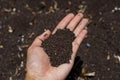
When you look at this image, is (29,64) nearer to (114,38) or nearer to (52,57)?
(52,57)

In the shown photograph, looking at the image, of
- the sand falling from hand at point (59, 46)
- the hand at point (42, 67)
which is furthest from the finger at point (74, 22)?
the hand at point (42, 67)

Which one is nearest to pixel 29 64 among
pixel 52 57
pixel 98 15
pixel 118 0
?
pixel 52 57

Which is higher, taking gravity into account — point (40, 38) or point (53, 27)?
point (40, 38)

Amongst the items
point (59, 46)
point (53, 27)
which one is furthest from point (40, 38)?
point (53, 27)

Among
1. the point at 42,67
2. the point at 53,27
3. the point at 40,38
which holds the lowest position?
the point at 53,27

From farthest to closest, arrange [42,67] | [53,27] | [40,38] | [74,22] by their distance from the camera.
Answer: [53,27] → [74,22] → [40,38] → [42,67]

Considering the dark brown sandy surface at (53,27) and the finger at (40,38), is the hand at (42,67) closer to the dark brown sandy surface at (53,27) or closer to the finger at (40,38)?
the finger at (40,38)

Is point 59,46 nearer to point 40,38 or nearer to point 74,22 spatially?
point 40,38

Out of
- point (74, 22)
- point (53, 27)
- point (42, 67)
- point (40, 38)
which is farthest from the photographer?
point (53, 27)

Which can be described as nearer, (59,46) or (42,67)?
(42,67)
